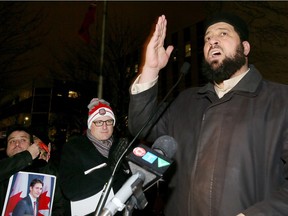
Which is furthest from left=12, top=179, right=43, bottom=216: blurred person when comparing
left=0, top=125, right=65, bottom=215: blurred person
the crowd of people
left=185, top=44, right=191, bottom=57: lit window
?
left=185, top=44, right=191, bottom=57: lit window

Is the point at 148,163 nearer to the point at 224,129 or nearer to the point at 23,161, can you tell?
the point at 224,129

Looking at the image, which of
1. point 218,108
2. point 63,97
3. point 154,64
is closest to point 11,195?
point 154,64

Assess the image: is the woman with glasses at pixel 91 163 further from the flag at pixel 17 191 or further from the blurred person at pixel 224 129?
the blurred person at pixel 224 129

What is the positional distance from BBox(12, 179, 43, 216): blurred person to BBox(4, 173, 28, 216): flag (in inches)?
1.7

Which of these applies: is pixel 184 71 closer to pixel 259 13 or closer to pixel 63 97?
pixel 259 13

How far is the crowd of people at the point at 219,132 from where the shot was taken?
1943 mm

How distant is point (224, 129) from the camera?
6.97ft

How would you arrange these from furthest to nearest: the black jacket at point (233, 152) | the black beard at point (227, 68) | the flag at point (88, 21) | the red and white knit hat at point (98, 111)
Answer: the flag at point (88, 21) → the red and white knit hat at point (98, 111) → the black beard at point (227, 68) → the black jacket at point (233, 152)

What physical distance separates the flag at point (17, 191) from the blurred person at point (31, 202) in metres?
0.04

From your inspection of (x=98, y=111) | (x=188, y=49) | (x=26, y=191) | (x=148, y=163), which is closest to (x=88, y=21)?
(x=98, y=111)

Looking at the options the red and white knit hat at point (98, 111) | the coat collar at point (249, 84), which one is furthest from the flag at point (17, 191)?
the coat collar at point (249, 84)

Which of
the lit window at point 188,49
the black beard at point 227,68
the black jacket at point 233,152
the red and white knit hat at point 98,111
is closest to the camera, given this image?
the black jacket at point 233,152

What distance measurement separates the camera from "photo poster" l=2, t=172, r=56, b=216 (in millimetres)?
3321

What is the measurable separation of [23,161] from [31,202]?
0.50m
